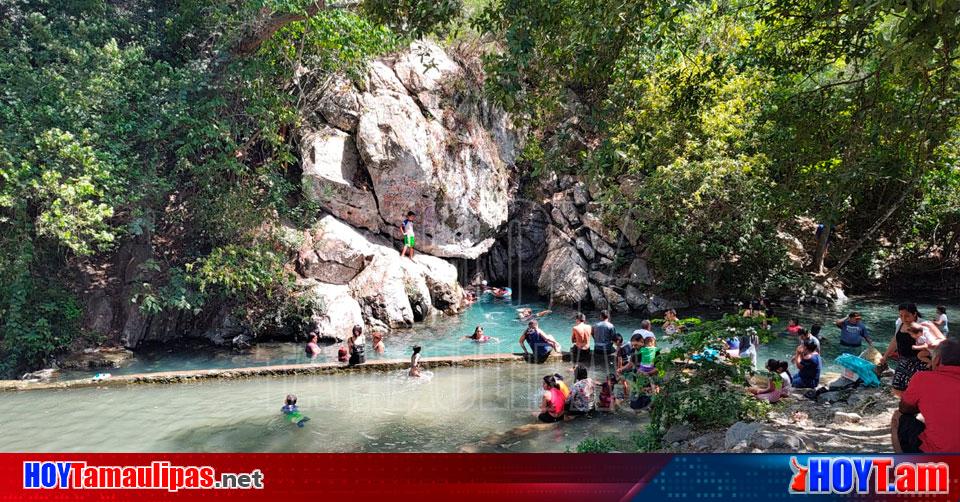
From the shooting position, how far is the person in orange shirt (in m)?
12.3

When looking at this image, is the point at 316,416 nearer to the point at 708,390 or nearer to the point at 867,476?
the point at 708,390

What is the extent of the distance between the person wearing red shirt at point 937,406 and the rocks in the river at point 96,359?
50.0 ft

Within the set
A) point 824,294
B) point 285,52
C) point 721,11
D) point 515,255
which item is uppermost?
point 285,52

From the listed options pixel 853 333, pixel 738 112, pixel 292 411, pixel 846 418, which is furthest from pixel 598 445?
pixel 738 112

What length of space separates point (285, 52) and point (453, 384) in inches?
452

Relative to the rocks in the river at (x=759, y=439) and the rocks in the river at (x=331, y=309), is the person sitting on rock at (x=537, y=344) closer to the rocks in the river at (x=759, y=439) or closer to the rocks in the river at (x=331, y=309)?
the rocks in the river at (x=331, y=309)

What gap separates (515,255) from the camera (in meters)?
24.0

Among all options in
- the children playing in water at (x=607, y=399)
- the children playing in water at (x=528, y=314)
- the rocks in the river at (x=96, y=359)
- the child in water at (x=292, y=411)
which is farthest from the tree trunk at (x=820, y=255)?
the rocks in the river at (x=96, y=359)

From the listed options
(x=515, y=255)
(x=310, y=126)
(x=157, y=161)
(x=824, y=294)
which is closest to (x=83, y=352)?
(x=157, y=161)

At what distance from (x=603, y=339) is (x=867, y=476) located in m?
7.94

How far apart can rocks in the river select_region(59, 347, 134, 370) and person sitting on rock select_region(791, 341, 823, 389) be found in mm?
14540

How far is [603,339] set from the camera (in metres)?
12.1

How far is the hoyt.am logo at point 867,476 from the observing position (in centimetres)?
411

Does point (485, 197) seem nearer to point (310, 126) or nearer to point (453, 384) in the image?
point (310, 126)
